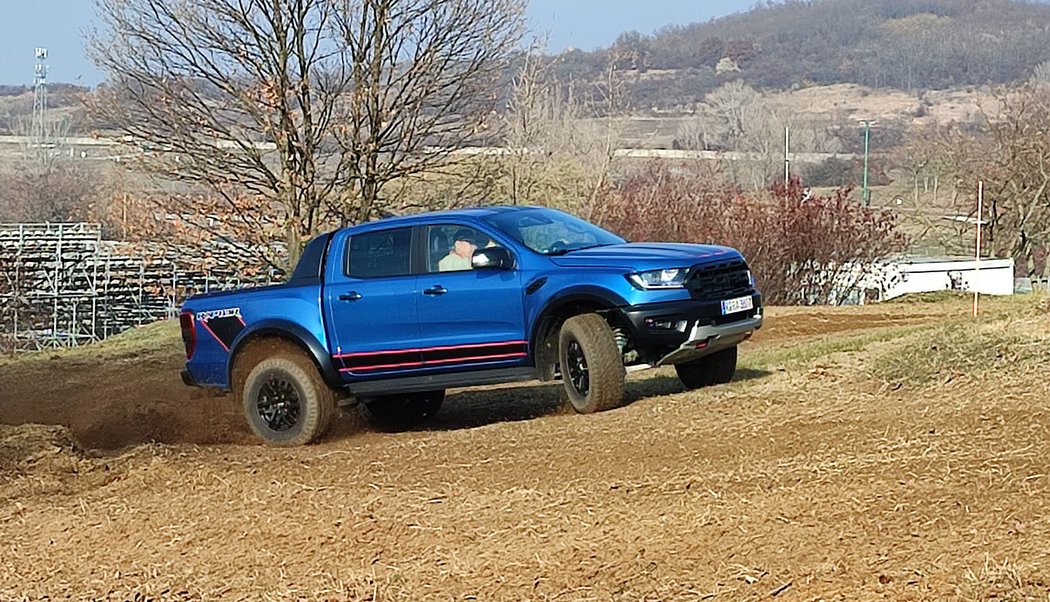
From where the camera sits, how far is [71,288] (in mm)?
38969

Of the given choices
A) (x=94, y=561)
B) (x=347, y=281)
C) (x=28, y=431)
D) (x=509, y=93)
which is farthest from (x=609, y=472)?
(x=509, y=93)

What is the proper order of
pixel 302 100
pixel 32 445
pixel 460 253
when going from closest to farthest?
pixel 32 445
pixel 460 253
pixel 302 100

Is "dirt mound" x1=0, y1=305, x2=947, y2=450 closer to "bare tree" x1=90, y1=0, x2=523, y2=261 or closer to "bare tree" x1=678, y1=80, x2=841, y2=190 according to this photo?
"bare tree" x1=90, y1=0, x2=523, y2=261

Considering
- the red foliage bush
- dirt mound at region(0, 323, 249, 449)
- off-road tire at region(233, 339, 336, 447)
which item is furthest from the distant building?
off-road tire at region(233, 339, 336, 447)

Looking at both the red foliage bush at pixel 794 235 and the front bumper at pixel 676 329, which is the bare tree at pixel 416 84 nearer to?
the red foliage bush at pixel 794 235

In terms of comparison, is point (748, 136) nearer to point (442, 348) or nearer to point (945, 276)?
point (945, 276)

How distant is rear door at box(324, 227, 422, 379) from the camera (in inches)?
423

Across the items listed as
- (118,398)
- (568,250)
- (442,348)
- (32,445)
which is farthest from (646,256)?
(118,398)

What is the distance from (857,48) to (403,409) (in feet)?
554

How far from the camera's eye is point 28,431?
1098 centimetres

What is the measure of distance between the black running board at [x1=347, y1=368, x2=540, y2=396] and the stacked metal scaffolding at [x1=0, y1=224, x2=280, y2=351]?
16.5 m

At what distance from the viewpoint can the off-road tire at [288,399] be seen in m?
10.8

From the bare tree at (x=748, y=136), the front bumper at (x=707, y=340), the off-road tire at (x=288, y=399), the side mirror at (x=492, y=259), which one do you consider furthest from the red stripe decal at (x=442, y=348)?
the bare tree at (x=748, y=136)

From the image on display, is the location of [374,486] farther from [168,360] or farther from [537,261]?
[168,360]
